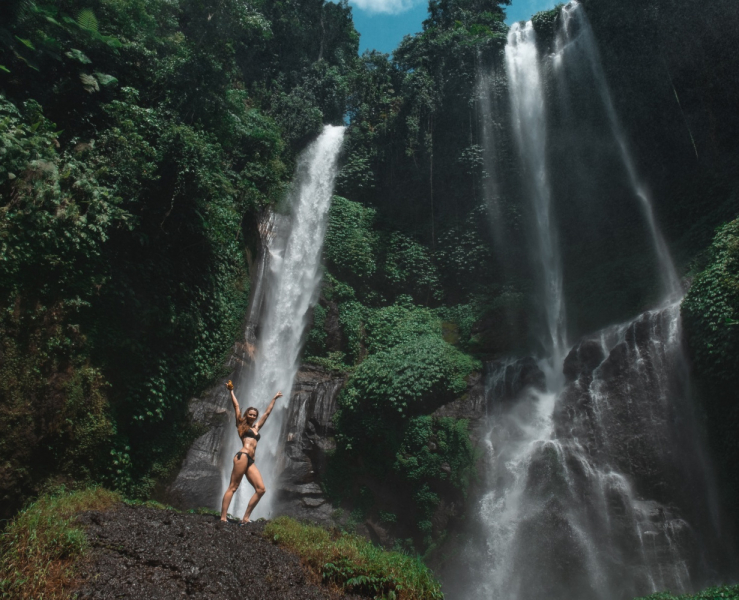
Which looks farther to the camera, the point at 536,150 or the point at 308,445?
the point at 536,150

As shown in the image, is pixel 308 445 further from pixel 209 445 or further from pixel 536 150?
pixel 536 150

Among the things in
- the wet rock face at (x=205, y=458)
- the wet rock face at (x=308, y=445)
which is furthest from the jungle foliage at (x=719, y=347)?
the wet rock face at (x=205, y=458)

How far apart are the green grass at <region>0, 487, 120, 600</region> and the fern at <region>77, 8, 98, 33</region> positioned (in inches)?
411

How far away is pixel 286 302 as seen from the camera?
15125 millimetres

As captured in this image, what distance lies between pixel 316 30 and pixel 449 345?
66.3ft

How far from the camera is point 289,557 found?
5.77 m

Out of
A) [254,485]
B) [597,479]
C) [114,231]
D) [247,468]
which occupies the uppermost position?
[114,231]

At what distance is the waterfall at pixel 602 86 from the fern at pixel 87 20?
15305 mm

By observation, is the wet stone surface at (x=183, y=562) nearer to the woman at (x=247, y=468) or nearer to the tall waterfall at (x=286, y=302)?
the woman at (x=247, y=468)

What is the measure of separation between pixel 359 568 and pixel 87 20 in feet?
42.0

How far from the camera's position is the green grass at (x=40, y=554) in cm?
441

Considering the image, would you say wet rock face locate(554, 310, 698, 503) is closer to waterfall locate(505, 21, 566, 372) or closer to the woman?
waterfall locate(505, 21, 566, 372)

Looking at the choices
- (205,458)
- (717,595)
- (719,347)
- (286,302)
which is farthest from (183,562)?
(719,347)

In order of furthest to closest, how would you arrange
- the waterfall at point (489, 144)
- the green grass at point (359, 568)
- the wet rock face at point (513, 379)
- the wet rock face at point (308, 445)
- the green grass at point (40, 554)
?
the waterfall at point (489, 144) < the wet rock face at point (513, 379) < the wet rock face at point (308, 445) < the green grass at point (359, 568) < the green grass at point (40, 554)
